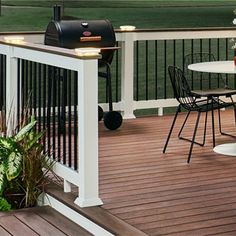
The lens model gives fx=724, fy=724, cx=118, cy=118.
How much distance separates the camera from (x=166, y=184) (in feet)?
16.9

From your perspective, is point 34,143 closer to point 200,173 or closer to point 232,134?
point 200,173

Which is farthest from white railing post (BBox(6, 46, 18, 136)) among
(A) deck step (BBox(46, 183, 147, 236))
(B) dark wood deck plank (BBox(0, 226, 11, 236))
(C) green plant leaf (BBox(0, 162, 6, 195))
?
(B) dark wood deck plank (BBox(0, 226, 11, 236))

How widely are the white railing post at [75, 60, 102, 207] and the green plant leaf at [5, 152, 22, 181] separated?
608 mm

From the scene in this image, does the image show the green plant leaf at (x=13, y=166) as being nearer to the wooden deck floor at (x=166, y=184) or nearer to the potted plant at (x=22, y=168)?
the potted plant at (x=22, y=168)

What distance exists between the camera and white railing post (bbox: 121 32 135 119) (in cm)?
781

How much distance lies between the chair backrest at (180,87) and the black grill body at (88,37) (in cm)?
111

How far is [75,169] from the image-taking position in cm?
494

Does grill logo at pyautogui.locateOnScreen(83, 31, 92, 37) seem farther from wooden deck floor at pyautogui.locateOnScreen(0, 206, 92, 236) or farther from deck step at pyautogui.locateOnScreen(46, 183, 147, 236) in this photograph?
wooden deck floor at pyautogui.locateOnScreen(0, 206, 92, 236)

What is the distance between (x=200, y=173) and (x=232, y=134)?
1.57m

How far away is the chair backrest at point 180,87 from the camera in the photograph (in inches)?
237

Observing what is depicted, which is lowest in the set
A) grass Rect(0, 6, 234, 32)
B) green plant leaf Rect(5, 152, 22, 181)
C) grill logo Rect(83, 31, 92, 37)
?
green plant leaf Rect(5, 152, 22, 181)

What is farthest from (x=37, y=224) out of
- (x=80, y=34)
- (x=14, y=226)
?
(x=80, y=34)

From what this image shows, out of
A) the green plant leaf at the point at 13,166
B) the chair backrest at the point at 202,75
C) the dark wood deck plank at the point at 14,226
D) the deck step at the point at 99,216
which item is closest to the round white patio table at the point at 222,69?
the chair backrest at the point at 202,75

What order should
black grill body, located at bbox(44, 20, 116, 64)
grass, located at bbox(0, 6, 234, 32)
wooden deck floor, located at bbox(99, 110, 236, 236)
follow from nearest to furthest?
wooden deck floor, located at bbox(99, 110, 236, 236)
black grill body, located at bbox(44, 20, 116, 64)
grass, located at bbox(0, 6, 234, 32)
